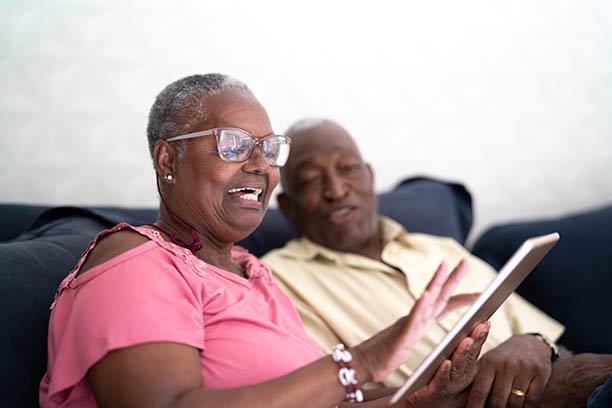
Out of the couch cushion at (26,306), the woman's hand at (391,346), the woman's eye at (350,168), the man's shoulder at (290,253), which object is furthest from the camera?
the woman's eye at (350,168)

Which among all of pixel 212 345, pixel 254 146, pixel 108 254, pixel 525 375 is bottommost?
pixel 525 375

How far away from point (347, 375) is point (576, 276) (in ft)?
5.34

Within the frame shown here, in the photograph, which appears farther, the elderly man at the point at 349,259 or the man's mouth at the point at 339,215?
the man's mouth at the point at 339,215

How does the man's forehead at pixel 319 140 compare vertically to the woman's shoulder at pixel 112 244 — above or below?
above

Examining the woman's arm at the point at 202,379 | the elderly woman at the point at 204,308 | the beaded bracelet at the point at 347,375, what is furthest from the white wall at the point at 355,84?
the beaded bracelet at the point at 347,375

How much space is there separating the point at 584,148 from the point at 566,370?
6.70 ft

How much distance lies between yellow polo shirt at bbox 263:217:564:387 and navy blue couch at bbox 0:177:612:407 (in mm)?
172

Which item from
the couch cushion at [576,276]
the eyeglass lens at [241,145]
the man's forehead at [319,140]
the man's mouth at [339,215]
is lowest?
the couch cushion at [576,276]

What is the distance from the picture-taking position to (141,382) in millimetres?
983

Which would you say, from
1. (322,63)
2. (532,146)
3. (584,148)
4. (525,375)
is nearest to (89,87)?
(322,63)

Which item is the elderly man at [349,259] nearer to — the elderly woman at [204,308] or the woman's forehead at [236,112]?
the elderly woman at [204,308]

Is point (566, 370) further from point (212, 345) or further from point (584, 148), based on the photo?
point (584, 148)

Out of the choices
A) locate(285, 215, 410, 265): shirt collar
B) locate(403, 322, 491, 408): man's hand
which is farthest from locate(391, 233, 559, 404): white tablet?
locate(285, 215, 410, 265): shirt collar

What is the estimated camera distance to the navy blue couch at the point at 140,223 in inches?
49.1
